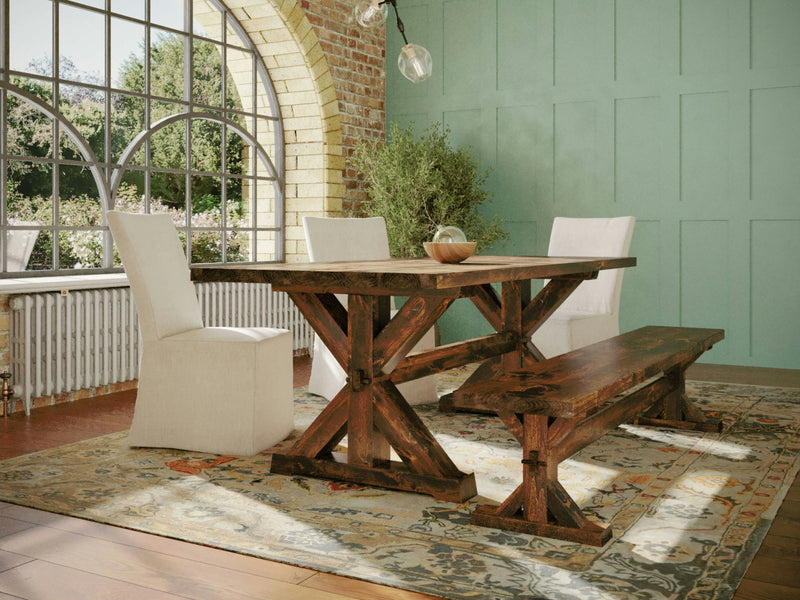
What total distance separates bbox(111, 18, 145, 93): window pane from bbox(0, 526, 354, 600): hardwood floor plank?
11.8ft

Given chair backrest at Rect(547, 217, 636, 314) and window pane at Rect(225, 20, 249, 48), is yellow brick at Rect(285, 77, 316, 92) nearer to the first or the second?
window pane at Rect(225, 20, 249, 48)

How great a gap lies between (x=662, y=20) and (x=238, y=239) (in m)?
3.63

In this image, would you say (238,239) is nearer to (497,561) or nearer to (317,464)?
(317,464)

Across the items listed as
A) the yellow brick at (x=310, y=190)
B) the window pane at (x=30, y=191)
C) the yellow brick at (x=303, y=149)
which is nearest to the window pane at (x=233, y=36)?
the yellow brick at (x=303, y=149)

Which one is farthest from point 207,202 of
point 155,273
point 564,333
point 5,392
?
point 564,333

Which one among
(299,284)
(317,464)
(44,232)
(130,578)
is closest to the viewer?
(130,578)

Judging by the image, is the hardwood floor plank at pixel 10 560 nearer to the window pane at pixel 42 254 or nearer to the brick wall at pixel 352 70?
the window pane at pixel 42 254

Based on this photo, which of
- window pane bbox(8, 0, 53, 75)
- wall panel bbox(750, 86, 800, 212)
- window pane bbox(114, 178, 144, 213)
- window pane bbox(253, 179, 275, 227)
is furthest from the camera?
window pane bbox(253, 179, 275, 227)

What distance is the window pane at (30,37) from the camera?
4797 millimetres

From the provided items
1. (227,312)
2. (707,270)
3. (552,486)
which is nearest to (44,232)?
(227,312)

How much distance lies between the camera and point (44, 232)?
5.26m

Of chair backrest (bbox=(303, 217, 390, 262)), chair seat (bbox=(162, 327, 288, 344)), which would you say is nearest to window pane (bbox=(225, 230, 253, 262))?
chair backrest (bbox=(303, 217, 390, 262))

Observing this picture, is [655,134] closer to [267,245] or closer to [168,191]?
[267,245]

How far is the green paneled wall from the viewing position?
596cm
